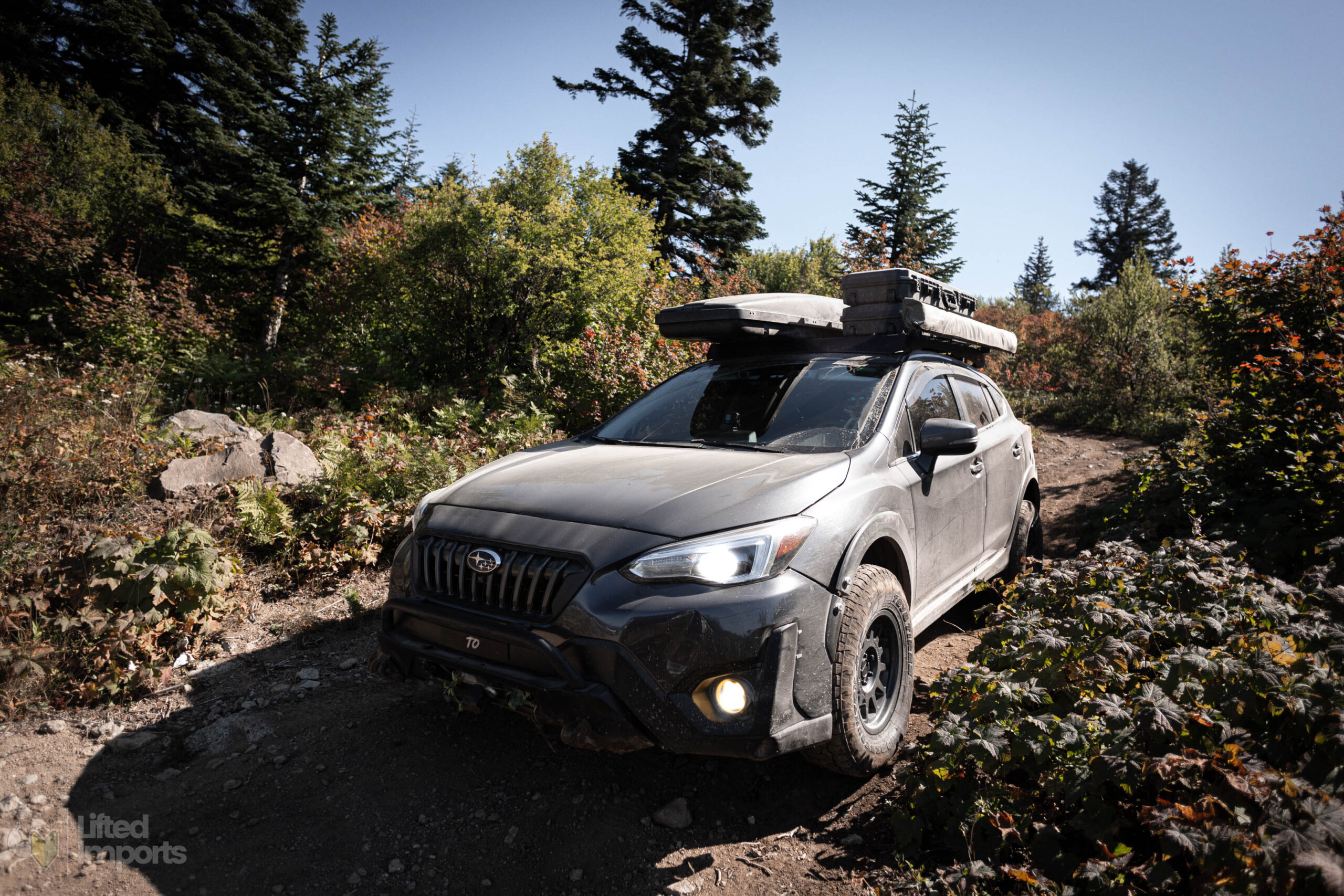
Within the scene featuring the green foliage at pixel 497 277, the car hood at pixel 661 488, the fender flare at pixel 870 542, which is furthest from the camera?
the green foliage at pixel 497 277

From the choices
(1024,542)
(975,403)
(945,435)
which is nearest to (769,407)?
(945,435)

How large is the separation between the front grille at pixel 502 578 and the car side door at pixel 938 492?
5.39ft

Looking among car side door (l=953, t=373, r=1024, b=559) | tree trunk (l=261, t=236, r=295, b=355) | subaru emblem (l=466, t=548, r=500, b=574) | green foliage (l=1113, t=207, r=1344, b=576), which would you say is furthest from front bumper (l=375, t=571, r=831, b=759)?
tree trunk (l=261, t=236, r=295, b=355)

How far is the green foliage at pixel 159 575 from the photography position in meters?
3.60

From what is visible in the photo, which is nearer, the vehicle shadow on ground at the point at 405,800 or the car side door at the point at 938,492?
the vehicle shadow on ground at the point at 405,800

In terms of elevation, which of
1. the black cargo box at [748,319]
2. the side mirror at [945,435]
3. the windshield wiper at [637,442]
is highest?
the black cargo box at [748,319]

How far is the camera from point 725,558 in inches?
93.2

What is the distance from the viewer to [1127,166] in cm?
4803

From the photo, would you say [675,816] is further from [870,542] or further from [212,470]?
[212,470]

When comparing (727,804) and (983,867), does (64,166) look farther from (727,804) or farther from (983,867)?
(983,867)

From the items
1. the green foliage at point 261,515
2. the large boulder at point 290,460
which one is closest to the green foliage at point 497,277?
the large boulder at point 290,460

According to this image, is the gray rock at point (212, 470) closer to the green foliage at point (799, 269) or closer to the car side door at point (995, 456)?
the car side door at point (995, 456)

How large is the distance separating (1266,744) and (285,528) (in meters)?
5.28

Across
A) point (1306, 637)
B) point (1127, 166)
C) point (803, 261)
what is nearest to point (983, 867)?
point (1306, 637)
